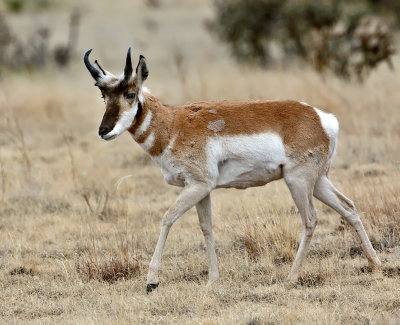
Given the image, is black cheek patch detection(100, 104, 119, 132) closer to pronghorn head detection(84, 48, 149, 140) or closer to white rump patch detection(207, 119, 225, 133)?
pronghorn head detection(84, 48, 149, 140)

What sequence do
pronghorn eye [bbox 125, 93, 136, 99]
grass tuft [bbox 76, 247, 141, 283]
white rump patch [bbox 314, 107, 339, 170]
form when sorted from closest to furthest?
pronghorn eye [bbox 125, 93, 136, 99]
white rump patch [bbox 314, 107, 339, 170]
grass tuft [bbox 76, 247, 141, 283]

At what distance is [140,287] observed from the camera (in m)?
7.29

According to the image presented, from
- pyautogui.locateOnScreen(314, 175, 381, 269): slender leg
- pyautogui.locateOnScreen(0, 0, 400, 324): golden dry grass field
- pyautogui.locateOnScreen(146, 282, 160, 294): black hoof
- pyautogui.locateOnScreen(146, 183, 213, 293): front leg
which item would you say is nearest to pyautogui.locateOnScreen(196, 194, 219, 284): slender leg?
pyautogui.locateOnScreen(0, 0, 400, 324): golden dry grass field

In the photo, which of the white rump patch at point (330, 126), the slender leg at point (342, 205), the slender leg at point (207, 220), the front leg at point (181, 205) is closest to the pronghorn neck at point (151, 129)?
the front leg at point (181, 205)

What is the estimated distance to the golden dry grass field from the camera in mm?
6586

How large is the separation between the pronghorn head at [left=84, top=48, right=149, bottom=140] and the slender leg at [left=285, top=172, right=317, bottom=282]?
5.25ft

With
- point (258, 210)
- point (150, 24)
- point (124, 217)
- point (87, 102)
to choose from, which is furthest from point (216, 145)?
point (150, 24)

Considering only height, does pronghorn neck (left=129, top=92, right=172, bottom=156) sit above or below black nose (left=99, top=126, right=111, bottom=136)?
below

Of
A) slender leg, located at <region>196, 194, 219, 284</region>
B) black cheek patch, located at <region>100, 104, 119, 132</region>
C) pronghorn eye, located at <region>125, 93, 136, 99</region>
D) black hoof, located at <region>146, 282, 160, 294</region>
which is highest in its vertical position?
pronghorn eye, located at <region>125, 93, 136, 99</region>

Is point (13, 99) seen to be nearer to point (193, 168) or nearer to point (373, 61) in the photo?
point (373, 61)

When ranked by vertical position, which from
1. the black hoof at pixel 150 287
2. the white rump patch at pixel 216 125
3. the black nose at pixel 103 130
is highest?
the black nose at pixel 103 130

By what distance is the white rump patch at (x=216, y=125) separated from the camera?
281 inches

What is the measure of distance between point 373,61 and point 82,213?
1052cm

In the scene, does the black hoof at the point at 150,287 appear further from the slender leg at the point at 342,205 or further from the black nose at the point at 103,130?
the slender leg at the point at 342,205
